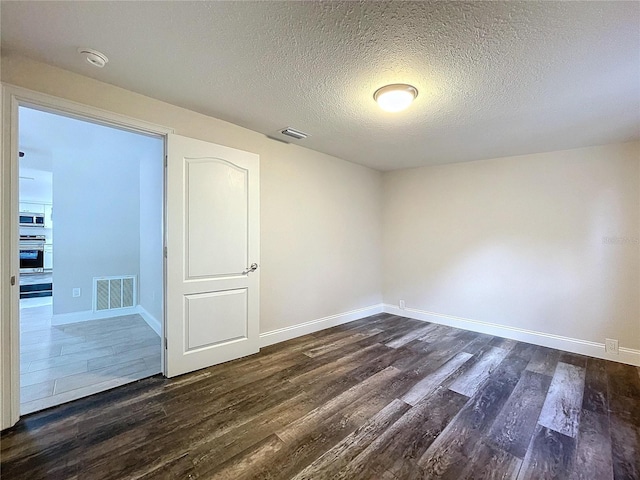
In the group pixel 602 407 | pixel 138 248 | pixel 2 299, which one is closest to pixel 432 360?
pixel 602 407

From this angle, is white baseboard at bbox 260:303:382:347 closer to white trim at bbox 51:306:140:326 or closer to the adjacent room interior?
the adjacent room interior

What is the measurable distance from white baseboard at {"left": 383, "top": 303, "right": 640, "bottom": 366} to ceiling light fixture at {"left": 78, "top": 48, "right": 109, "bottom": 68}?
466cm

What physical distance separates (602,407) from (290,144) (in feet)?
12.6

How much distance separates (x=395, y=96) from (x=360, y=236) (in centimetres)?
265

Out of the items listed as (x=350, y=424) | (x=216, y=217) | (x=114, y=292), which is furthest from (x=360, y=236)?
(x=114, y=292)

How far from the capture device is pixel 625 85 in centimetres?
199

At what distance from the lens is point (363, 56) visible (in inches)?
69.7

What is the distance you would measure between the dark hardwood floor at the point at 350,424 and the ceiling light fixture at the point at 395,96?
2.37 m

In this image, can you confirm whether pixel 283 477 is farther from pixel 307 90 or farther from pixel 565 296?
pixel 565 296

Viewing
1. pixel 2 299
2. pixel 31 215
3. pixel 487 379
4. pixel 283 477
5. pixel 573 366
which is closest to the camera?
pixel 283 477

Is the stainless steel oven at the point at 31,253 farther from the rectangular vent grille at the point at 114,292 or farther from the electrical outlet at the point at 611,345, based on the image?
the electrical outlet at the point at 611,345

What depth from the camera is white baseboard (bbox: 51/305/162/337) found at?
163 inches

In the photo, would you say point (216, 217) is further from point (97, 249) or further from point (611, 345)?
point (611, 345)

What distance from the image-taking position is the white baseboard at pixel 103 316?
13.6 ft
